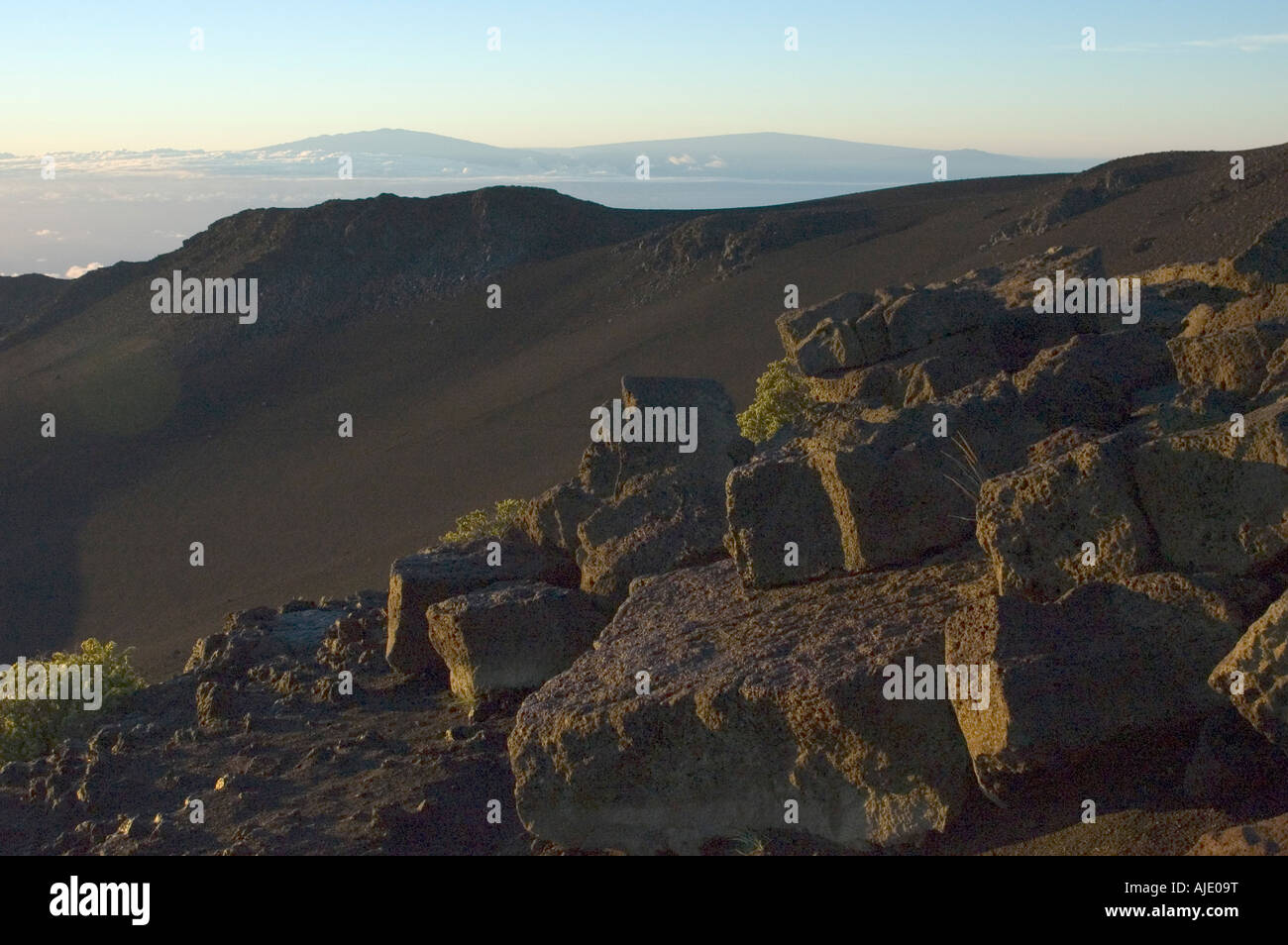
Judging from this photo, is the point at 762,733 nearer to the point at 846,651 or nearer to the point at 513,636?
the point at 846,651

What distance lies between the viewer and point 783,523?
7246 millimetres

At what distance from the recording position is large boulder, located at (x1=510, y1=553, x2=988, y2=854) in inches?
224

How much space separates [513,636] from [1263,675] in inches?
184

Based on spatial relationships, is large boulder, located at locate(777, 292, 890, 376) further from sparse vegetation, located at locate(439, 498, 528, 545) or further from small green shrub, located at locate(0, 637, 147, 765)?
small green shrub, located at locate(0, 637, 147, 765)

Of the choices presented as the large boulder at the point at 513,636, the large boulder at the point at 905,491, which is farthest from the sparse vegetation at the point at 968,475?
the large boulder at the point at 513,636

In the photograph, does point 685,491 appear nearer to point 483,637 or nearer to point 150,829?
point 483,637

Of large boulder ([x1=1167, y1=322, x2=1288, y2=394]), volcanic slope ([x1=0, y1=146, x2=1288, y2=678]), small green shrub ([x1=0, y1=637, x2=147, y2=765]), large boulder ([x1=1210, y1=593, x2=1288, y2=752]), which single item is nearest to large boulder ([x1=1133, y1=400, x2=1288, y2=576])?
large boulder ([x1=1210, y1=593, x2=1288, y2=752])

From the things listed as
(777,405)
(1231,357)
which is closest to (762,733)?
(1231,357)

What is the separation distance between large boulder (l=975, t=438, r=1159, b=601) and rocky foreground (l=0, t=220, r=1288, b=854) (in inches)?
0.5

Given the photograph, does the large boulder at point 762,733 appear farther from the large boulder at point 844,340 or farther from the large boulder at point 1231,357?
the large boulder at point 844,340

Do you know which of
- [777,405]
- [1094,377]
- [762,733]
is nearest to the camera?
[762,733]

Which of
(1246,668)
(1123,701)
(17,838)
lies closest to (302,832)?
(17,838)

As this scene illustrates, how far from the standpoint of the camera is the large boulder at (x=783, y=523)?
284 inches

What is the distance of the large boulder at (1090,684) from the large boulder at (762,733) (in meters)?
0.38
